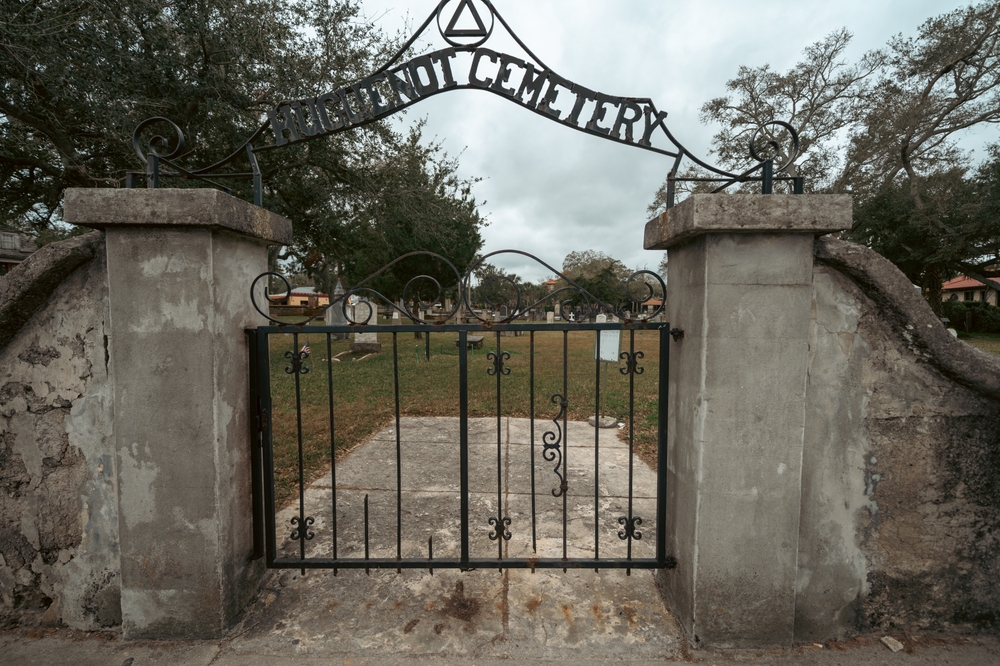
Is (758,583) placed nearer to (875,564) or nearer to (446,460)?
(875,564)

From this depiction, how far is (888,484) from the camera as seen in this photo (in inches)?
95.0

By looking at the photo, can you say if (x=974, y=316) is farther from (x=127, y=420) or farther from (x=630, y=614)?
(x=127, y=420)

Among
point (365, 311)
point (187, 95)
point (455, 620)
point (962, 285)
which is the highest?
point (187, 95)

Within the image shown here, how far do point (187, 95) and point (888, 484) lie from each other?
407 inches

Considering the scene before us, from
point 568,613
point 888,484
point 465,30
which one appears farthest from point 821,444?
point 465,30

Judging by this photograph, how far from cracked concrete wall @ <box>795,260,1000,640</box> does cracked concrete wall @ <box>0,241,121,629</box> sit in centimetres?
365

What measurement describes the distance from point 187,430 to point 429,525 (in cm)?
189

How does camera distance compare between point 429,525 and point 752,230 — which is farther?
point 429,525

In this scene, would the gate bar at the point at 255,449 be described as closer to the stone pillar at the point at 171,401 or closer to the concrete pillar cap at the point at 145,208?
the stone pillar at the point at 171,401

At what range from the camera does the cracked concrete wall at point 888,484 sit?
93.5 inches

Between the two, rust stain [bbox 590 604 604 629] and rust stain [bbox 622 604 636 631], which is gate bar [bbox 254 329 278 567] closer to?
rust stain [bbox 590 604 604 629]

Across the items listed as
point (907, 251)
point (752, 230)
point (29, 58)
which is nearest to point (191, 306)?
point (752, 230)

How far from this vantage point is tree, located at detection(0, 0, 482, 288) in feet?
22.4

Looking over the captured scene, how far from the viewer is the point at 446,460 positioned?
202 inches
